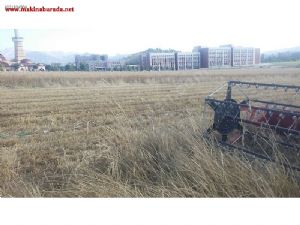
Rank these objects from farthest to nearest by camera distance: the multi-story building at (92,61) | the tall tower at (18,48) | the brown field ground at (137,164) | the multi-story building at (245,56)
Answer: the multi-story building at (92,61) → the multi-story building at (245,56) → the tall tower at (18,48) → the brown field ground at (137,164)

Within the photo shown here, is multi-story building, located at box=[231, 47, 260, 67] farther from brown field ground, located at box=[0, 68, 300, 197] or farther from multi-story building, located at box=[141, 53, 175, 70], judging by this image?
multi-story building, located at box=[141, 53, 175, 70]

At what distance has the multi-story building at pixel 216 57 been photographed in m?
3.47

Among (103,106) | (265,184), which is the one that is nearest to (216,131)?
(265,184)

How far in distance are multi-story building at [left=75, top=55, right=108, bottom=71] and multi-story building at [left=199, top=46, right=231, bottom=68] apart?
0.99m

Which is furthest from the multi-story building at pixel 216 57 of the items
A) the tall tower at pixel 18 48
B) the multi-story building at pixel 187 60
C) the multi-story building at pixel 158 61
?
the tall tower at pixel 18 48

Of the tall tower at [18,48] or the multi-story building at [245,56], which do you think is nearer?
the tall tower at [18,48]

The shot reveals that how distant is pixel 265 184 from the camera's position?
276 centimetres

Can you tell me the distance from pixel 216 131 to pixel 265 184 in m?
1.23

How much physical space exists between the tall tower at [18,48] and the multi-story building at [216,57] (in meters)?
1.70

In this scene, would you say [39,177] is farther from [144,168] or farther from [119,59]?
[119,59]

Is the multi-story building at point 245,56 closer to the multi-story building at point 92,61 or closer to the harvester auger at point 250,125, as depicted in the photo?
the harvester auger at point 250,125

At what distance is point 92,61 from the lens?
3.58 metres

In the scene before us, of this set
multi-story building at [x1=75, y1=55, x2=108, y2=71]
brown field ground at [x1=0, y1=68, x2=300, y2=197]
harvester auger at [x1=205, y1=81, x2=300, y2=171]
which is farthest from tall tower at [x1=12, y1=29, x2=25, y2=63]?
harvester auger at [x1=205, y1=81, x2=300, y2=171]

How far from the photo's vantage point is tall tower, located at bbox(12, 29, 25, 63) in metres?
2.95
